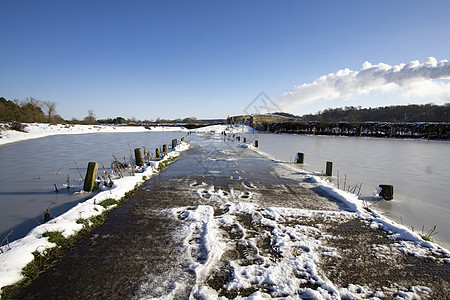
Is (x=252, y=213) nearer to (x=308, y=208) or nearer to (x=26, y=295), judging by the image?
(x=308, y=208)

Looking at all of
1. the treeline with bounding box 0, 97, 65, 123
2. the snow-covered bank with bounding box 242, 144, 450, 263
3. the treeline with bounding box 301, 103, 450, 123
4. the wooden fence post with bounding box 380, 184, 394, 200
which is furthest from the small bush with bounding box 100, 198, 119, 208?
the treeline with bounding box 301, 103, 450, 123

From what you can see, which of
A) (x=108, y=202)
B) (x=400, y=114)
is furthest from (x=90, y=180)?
(x=400, y=114)

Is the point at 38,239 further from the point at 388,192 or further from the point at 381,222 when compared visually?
the point at 388,192

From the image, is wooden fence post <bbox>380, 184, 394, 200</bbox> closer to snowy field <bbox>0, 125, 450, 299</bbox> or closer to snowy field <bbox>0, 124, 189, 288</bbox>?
snowy field <bbox>0, 125, 450, 299</bbox>

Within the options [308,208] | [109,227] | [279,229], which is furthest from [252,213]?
[109,227]

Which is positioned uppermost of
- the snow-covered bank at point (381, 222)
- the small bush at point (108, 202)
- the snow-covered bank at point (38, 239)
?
the snow-covered bank at point (38, 239)

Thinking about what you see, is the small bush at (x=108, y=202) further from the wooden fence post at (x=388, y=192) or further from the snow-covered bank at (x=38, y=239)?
the wooden fence post at (x=388, y=192)

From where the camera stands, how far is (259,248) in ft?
10.7

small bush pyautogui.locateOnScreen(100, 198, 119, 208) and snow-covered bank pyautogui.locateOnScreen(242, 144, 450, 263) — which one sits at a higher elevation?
small bush pyautogui.locateOnScreen(100, 198, 119, 208)

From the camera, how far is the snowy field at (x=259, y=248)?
2.43 metres

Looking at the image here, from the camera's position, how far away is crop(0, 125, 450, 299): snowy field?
7.98 feet

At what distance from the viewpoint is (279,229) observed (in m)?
3.90

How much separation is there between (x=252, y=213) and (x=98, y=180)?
5277 millimetres

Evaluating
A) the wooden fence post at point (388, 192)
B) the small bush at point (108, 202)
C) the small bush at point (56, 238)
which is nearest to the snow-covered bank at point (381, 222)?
the wooden fence post at point (388, 192)
